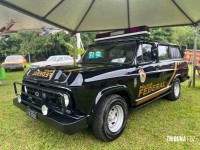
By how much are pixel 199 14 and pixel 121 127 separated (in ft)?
16.5

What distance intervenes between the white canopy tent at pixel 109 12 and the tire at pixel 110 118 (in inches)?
143

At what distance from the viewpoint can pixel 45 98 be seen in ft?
9.89

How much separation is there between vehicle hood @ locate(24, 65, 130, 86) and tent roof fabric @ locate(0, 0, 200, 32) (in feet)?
8.38

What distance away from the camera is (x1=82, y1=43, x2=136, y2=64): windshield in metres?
3.75

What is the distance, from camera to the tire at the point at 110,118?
2.90 metres

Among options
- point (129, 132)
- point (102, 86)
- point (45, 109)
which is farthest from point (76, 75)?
point (129, 132)

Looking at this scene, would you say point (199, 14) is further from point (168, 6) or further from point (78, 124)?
point (78, 124)

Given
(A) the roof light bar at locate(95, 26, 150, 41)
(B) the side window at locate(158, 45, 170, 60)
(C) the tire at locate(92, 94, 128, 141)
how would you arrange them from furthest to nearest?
(B) the side window at locate(158, 45, 170, 60) → (A) the roof light bar at locate(95, 26, 150, 41) → (C) the tire at locate(92, 94, 128, 141)

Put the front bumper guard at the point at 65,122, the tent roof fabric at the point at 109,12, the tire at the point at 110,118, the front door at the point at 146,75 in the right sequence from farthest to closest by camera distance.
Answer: the tent roof fabric at the point at 109,12
the front door at the point at 146,75
the tire at the point at 110,118
the front bumper guard at the point at 65,122

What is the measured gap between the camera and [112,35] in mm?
4582

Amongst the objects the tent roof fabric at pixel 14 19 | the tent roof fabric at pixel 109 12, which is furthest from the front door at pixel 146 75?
the tent roof fabric at pixel 14 19

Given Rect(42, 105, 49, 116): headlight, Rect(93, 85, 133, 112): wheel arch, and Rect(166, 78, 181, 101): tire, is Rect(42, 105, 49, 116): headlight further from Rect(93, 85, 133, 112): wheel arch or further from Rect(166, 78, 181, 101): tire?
Rect(166, 78, 181, 101): tire

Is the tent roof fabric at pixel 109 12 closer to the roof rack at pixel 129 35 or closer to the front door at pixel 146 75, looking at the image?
the roof rack at pixel 129 35

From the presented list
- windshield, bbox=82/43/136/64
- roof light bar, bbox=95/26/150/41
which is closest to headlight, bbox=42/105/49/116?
windshield, bbox=82/43/136/64
